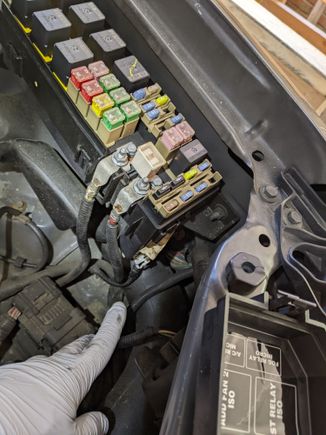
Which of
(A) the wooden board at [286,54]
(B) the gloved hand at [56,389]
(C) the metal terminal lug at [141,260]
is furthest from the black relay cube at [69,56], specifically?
(A) the wooden board at [286,54]

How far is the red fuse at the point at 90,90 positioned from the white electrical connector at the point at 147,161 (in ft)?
0.58

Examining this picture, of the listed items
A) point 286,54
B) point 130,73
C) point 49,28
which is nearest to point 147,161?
point 130,73

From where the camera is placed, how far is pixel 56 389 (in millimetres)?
931

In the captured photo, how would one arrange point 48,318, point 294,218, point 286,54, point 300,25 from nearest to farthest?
point 294,218 → point 48,318 → point 286,54 → point 300,25

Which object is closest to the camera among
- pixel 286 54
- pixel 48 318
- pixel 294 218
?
pixel 294 218

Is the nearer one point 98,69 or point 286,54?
point 98,69

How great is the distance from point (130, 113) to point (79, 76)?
15 cm

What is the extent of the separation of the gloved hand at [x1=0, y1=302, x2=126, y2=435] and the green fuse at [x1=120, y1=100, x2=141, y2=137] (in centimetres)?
58

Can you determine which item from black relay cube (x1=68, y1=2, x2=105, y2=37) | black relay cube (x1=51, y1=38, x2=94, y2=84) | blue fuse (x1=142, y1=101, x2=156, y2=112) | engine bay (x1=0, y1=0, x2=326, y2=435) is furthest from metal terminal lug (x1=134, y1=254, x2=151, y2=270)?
black relay cube (x1=68, y1=2, x2=105, y2=37)

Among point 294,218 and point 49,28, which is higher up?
point 49,28

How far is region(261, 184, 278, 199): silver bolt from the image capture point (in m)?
0.90

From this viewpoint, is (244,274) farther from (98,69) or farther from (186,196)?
(98,69)

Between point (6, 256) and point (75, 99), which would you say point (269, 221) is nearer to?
point (75, 99)

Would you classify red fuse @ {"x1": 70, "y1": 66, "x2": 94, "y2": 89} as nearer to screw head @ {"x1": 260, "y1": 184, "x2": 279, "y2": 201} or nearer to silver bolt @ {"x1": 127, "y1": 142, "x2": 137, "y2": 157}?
silver bolt @ {"x1": 127, "y1": 142, "x2": 137, "y2": 157}
